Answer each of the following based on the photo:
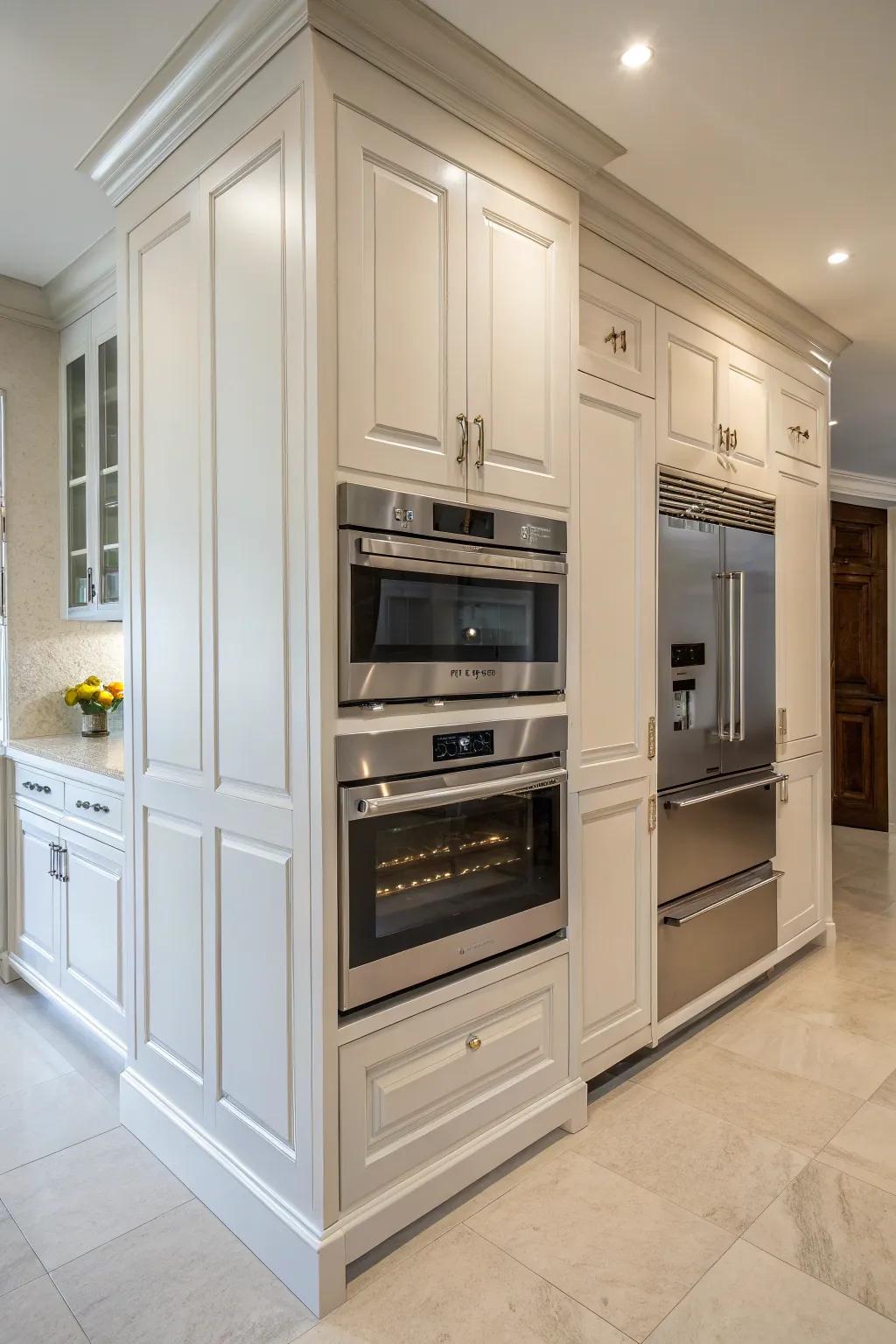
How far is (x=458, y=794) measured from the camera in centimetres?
187

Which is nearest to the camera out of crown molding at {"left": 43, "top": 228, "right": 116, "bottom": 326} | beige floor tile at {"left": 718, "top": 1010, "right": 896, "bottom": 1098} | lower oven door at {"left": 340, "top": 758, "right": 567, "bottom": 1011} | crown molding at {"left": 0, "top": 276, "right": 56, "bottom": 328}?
lower oven door at {"left": 340, "top": 758, "right": 567, "bottom": 1011}

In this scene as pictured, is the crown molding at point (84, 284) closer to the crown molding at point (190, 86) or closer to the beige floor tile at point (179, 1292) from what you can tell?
the crown molding at point (190, 86)

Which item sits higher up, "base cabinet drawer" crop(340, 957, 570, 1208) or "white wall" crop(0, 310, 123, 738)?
"white wall" crop(0, 310, 123, 738)

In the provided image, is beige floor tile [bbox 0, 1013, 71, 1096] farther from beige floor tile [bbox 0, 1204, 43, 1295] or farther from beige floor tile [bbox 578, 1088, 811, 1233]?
beige floor tile [bbox 578, 1088, 811, 1233]

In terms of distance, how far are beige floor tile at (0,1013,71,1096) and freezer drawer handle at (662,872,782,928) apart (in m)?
1.99

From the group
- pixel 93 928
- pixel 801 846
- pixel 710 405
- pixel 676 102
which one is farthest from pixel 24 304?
pixel 801 846

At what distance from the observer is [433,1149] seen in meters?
1.88

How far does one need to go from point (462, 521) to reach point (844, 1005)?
8.26 ft

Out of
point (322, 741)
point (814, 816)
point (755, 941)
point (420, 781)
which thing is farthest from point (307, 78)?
point (814, 816)

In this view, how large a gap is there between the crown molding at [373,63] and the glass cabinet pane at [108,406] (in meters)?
0.79

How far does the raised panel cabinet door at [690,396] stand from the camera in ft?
8.74

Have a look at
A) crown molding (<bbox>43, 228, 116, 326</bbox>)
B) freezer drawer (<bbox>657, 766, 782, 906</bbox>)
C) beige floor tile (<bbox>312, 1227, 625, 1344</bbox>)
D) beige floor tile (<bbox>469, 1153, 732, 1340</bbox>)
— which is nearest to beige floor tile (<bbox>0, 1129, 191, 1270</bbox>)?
beige floor tile (<bbox>312, 1227, 625, 1344</bbox>)

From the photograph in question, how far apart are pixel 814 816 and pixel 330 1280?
2755 mm

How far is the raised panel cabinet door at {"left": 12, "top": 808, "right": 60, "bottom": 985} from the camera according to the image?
2885 mm
